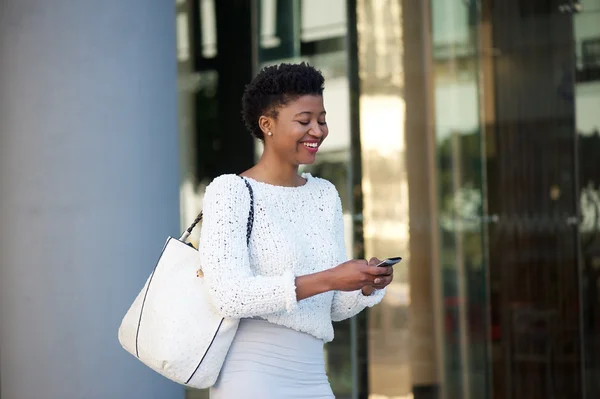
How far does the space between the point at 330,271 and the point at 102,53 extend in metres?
3.17

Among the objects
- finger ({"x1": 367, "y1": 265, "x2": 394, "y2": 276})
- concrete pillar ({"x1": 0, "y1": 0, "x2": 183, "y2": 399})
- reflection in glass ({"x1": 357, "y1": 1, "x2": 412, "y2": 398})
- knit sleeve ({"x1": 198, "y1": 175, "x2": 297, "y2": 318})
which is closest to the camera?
finger ({"x1": 367, "y1": 265, "x2": 394, "y2": 276})

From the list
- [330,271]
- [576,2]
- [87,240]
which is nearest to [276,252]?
[330,271]

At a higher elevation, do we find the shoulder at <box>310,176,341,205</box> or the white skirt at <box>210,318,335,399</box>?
the shoulder at <box>310,176,341,205</box>

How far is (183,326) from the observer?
3.21 meters

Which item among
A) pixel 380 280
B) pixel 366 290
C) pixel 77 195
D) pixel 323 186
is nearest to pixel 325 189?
pixel 323 186

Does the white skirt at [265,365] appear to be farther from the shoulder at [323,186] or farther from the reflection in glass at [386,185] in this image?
the reflection in glass at [386,185]

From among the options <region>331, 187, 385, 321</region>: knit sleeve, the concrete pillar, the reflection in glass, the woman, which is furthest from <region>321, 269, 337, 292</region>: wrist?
the reflection in glass

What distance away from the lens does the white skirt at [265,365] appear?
3234mm

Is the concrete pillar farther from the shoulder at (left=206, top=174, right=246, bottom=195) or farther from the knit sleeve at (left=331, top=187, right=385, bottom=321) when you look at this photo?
the shoulder at (left=206, top=174, right=246, bottom=195)

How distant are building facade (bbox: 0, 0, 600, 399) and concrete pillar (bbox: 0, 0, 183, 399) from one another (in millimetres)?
12

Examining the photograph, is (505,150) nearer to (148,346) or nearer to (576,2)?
(576,2)

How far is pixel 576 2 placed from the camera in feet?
21.5

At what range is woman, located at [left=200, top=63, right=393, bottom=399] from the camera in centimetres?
308

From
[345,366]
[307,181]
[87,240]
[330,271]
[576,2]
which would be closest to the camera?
[330,271]
